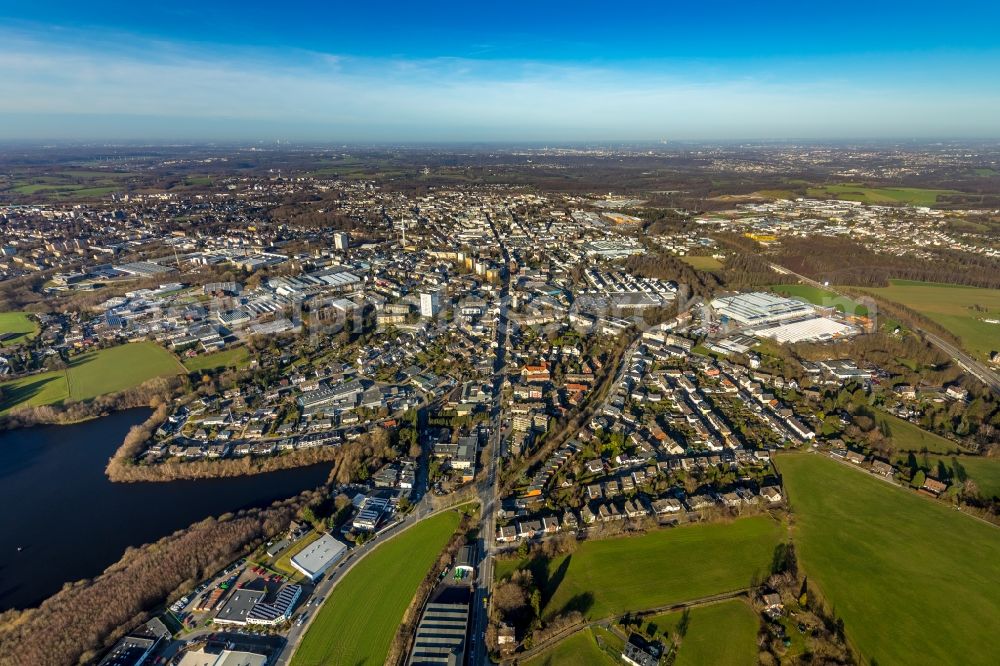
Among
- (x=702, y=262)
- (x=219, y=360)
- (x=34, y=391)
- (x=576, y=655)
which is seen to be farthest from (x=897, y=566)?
(x=34, y=391)

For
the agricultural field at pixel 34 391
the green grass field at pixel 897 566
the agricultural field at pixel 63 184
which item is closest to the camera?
the green grass field at pixel 897 566

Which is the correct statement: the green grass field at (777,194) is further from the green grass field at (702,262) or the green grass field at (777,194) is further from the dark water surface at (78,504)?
the dark water surface at (78,504)

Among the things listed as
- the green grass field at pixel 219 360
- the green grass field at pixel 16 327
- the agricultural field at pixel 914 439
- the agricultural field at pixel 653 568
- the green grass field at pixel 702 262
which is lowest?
the agricultural field at pixel 653 568

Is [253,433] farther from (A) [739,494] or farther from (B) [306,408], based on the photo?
(A) [739,494]

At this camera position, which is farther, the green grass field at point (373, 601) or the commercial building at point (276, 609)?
the commercial building at point (276, 609)

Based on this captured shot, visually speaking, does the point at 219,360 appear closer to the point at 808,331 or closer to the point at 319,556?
the point at 319,556

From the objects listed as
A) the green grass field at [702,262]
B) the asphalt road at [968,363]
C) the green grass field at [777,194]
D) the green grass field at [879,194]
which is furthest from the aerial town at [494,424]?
the green grass field at [777,194]
